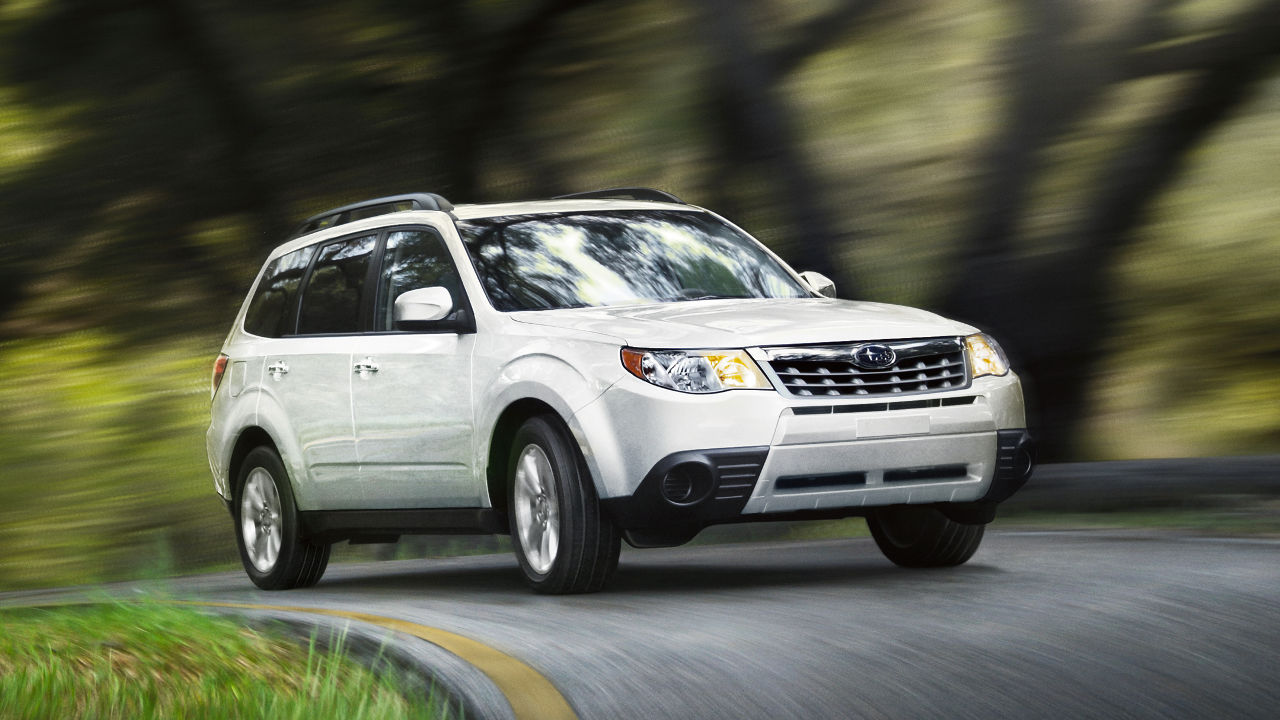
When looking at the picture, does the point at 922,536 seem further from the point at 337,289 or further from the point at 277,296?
the point at 277,296

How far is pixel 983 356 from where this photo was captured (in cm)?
878

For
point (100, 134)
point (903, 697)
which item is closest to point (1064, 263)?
point (903, 697)

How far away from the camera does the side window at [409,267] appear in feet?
31.6

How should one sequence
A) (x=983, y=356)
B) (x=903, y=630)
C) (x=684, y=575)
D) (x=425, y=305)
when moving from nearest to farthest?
(x=903, y=630)
(x=983, y=356)
(x=425, y=305)
(x=684, y=575)

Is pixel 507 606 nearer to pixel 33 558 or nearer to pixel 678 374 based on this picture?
pixel 678 374

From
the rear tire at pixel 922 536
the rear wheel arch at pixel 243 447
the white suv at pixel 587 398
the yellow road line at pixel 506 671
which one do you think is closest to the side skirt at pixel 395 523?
the white suv at pixel 587 398

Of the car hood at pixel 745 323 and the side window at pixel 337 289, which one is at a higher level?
the side window at pixel 337 289

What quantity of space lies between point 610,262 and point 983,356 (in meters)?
1.85

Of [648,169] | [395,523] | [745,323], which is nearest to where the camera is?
[745,323]

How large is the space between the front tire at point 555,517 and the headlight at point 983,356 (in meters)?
1.75

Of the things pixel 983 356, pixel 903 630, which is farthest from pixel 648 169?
pixel 903 630

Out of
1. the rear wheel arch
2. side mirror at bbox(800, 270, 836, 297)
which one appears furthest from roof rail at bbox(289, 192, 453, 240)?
side mirror at bbox(800, 270, 836, 297)

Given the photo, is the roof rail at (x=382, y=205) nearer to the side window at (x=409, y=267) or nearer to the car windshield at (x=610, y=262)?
the side window at (x=409, y=267)

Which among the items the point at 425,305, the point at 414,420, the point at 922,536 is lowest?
the point at 922,536
